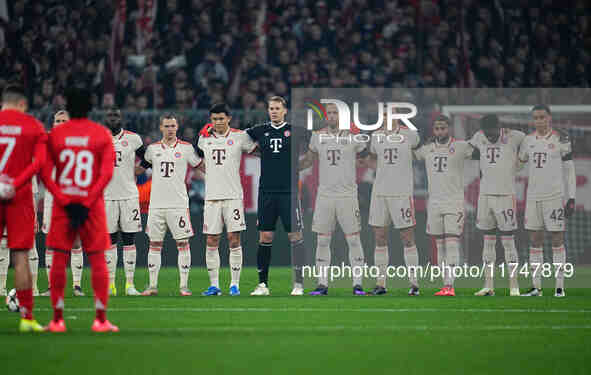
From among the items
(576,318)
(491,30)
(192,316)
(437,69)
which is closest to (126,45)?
(437,69)

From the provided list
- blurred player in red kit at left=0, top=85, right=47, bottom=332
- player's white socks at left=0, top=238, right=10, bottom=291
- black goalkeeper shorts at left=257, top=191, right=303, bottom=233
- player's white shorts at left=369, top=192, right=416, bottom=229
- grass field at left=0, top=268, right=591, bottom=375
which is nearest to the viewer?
grass field at left=0, top=268, right=591, bottom=375

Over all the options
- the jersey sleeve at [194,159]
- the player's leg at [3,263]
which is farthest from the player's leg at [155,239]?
the player's leg at [3,263]

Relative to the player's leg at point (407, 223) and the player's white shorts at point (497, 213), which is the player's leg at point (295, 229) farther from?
the player's white shorts at point (497, 213)

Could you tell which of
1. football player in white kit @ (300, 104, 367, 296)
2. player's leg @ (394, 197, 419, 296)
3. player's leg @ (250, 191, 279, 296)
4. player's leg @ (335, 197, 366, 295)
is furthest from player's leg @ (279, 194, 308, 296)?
player's leg @ (394, 197, 419, 296)

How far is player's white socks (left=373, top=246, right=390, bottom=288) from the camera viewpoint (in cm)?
1248

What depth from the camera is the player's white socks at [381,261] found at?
1248cm

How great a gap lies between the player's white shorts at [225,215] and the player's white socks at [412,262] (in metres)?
2.14

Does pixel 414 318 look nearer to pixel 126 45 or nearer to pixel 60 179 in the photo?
pixel 60 179

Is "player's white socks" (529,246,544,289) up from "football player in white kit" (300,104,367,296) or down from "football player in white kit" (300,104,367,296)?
down

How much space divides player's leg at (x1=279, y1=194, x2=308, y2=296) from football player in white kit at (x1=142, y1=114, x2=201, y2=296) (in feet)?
4.11

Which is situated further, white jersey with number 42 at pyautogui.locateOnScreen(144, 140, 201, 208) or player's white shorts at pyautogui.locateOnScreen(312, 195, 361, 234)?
white jersey with number 42 at pyautogui.locateOnScreen(144, 140, 201, 208)

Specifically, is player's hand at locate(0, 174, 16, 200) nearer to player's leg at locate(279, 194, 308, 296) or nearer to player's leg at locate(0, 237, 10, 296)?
player's leg at locate(0, 237, 10, 296)

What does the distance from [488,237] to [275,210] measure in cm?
274

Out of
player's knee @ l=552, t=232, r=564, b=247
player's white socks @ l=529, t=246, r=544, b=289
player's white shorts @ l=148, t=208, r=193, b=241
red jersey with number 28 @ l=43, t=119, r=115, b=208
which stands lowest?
player's white socks @ l=529, t=246, r=544, b=289
